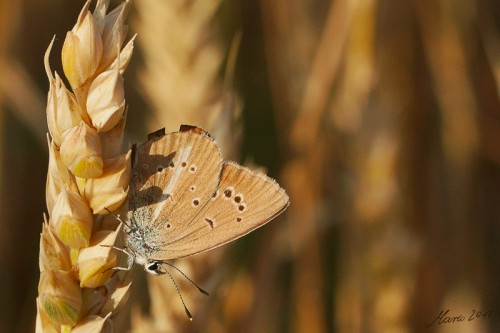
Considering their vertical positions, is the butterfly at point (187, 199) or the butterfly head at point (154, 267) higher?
the butterfly at point (187, 199)

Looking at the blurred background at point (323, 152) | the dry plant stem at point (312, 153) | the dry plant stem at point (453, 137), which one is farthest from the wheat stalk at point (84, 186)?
the dry plant stem at point (453, 137)

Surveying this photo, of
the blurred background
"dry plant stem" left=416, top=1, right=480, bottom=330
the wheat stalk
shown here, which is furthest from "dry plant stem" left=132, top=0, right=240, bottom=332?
"dry plant stem" left=416, top=1, right=480, bottom=330

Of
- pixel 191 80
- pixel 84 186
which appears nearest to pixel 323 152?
pixel 191 80

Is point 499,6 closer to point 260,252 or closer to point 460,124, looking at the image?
point 460,124

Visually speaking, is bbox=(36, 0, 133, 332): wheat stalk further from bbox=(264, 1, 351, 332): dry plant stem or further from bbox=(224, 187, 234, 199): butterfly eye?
bbox=(264, 1, 351, 332): dry plant stem

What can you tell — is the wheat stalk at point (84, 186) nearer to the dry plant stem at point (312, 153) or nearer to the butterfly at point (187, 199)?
the butterfly at point (187, 199)

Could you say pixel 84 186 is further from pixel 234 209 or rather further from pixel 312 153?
pixel 312 153
